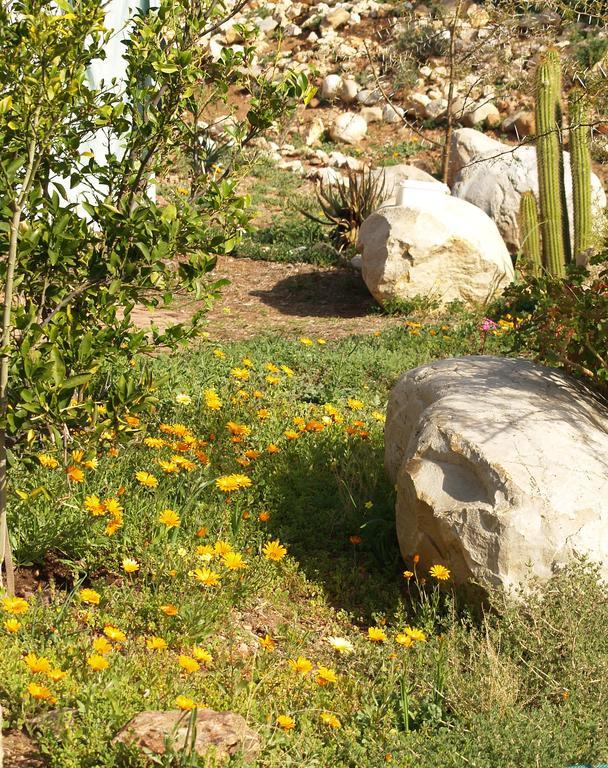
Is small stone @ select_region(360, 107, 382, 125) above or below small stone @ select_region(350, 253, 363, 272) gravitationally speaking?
above

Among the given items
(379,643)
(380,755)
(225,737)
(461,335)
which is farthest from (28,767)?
(461,335)

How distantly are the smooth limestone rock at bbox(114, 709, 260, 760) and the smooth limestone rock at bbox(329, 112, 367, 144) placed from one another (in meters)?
17.8

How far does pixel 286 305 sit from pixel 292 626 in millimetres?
7055

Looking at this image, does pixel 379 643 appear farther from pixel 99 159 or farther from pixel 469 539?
pixel 99 159

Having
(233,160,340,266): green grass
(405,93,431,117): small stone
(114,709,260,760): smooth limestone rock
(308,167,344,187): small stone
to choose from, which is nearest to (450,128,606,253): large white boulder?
(233,160,340,266): green grass

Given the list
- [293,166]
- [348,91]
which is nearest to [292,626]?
[293,166]

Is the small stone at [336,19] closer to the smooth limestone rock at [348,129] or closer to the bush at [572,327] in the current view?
the smooth limestone rock at [348,129]

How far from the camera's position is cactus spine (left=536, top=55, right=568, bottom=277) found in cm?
984

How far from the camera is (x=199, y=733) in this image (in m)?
2.43

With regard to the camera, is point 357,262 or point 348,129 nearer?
point 357,262

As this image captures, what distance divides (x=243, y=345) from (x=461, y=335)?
198 centimetres

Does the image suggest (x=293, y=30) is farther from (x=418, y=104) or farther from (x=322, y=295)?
(x=322, y=295)

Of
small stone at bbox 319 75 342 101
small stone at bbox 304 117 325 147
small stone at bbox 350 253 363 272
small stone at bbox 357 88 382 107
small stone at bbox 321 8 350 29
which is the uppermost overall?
small stone at bbox 321 8 350 29

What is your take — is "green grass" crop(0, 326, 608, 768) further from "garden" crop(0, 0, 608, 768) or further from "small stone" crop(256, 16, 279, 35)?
"small stone" crop(256, 16, 279, 35)
